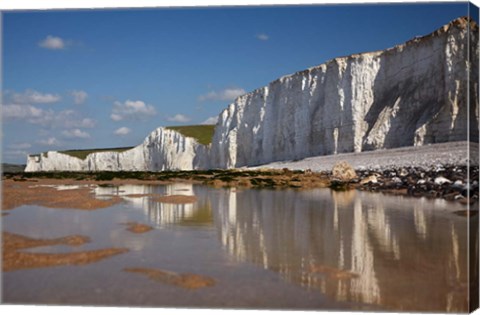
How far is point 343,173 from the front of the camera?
814 inches

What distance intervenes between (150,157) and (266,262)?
79.7 meters

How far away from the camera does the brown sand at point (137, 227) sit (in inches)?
267

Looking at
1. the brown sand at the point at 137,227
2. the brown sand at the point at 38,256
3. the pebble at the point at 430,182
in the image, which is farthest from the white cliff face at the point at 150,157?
the brown sand at the point at 38,256

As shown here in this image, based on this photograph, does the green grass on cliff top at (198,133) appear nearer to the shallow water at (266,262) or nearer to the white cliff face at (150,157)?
the white cliff face at (150,157)

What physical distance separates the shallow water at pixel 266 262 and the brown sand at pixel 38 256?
16 cm

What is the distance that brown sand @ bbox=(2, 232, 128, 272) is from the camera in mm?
4801

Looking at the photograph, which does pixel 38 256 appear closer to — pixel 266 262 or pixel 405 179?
pixel 266 262

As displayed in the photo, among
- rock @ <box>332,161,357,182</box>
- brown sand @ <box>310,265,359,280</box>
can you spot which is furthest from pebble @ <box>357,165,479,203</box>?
brown sand @ <box>310,265,359,280</box>

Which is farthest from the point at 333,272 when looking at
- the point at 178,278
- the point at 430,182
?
the point at 430,182

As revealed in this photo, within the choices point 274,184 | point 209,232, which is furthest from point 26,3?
point 274,184

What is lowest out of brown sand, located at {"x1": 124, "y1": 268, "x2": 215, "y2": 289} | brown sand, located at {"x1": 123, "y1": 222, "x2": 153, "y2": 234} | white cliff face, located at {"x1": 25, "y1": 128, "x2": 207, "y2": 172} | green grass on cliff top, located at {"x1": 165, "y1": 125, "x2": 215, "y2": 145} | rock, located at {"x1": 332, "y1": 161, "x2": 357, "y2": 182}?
brown sand, located at {"x1": 124, "y1": 268, "x2": 215, "y2": 289}

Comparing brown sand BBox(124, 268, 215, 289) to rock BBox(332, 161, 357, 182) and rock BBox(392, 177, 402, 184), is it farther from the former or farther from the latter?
rock BBox(332, 161, 357, 182)

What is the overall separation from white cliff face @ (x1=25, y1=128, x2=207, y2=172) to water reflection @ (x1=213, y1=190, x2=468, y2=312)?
60.3 m

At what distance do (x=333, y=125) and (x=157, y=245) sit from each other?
31136mm
